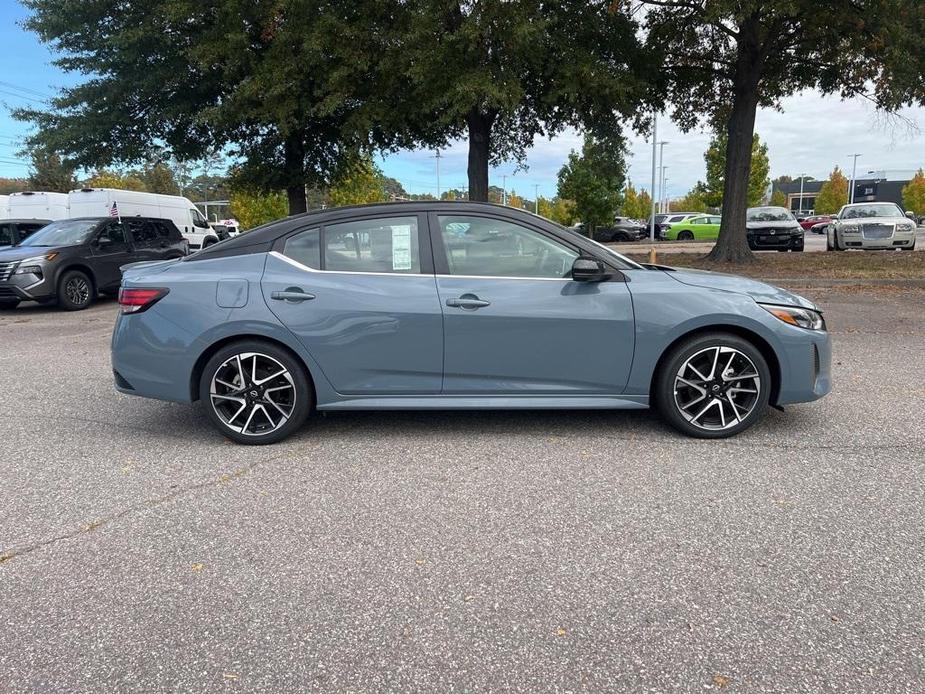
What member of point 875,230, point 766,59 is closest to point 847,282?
point 766,59

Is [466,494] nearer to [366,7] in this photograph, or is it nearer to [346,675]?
[346,675]

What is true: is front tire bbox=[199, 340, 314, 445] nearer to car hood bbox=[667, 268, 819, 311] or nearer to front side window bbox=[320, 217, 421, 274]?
front side window bbox=[320, 217, 421, 274]

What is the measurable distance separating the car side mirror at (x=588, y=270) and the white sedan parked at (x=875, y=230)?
19777 millimetres

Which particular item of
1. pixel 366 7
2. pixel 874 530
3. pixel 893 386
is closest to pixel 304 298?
pixel 874 530

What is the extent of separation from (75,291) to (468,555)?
450 inches

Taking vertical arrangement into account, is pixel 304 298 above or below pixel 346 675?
above

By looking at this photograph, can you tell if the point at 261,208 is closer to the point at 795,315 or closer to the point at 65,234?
the point at 65,234

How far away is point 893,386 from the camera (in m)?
5.64

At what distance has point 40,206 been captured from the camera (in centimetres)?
2255

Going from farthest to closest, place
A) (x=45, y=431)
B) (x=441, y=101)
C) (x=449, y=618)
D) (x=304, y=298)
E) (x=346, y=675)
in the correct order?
(x=441, y=101) → (x=45, y=431) → (x=304, y=298) → (x=449, y=618) → (x=346, y=675)

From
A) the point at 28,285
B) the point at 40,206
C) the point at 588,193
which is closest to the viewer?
the point at 28,285

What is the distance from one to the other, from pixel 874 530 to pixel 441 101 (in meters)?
11.6

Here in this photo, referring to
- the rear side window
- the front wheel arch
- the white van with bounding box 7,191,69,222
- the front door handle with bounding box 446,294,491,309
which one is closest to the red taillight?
the rear side window

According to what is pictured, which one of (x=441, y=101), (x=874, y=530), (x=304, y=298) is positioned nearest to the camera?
(x=874, y=530)
